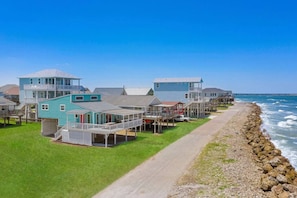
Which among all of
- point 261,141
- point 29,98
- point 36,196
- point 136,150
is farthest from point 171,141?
point 29,98

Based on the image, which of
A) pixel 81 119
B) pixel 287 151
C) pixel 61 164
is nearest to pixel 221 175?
pixel 61 164

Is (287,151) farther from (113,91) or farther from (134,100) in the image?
(113,91)

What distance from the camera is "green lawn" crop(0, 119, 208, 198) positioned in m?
15.6

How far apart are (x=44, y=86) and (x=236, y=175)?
101ft

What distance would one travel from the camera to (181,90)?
166 ft

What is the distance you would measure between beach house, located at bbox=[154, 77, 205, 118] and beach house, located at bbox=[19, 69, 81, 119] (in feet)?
53.2

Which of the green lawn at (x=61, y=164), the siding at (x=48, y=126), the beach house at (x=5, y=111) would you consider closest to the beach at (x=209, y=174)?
the green lawn at (x=61, y=164)

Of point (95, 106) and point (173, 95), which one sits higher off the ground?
point (173, 95)

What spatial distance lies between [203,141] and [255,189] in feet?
44.8

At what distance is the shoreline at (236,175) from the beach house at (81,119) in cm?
889

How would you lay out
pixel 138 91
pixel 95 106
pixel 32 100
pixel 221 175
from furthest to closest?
pixel 138 91 < pixel 32 100 < pixel 95 106 < pixel 221 175

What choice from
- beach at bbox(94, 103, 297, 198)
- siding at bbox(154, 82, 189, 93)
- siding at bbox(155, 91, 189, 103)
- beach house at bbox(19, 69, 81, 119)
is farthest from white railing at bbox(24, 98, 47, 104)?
beach at bbox(94, 103, 297, 198)

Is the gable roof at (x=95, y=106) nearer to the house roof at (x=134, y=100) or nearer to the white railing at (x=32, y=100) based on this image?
the house roof at (x=134, y=100)

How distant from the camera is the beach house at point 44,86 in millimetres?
39969
